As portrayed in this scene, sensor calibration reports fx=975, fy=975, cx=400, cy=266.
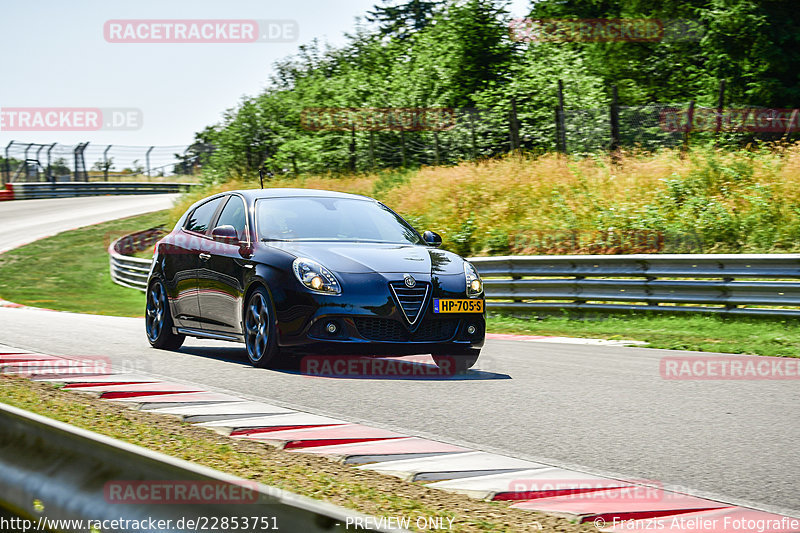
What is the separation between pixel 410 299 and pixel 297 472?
10.8 ft

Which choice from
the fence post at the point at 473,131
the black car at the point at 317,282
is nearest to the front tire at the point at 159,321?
the black car at the point at 317,282

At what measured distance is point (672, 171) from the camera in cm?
1900

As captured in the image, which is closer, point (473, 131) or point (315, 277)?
point (315, 277)

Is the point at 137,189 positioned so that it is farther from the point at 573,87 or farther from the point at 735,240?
the point at 735,240

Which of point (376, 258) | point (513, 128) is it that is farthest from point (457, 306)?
point (513, 128)

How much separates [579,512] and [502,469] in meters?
0.86

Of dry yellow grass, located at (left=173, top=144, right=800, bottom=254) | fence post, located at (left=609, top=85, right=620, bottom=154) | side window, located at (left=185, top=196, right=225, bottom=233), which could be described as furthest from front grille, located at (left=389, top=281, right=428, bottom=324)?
fence post, located at (left=609, top=85, right=620, bottom=154)

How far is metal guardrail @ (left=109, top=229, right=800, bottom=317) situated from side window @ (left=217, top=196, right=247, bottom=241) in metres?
6.78

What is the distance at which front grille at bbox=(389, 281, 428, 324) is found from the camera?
7.85 metres

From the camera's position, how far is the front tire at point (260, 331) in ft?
26.6

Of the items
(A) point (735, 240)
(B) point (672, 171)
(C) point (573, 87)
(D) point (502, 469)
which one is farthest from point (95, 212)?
(D) point (502, 469)

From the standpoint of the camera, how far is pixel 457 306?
26.7 ft

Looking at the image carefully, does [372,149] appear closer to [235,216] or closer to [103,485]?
[235,216]

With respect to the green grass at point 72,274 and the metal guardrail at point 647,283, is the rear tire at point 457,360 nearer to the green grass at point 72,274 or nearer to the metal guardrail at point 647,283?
the metal guardrail at point 647,283
